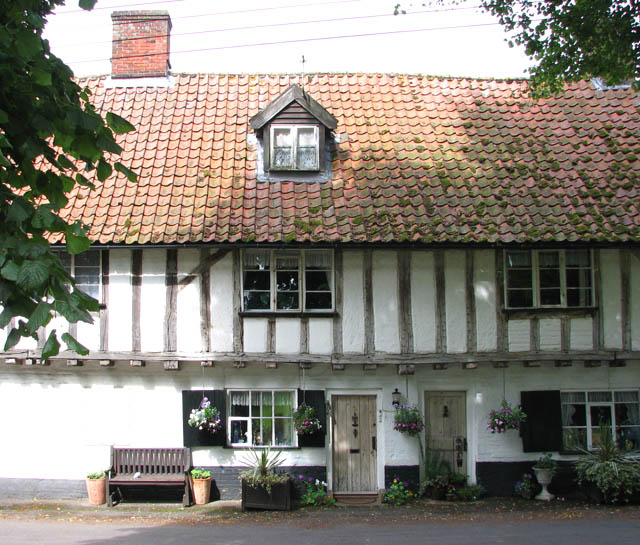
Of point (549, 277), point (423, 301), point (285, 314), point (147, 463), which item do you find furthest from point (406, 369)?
point (147, 463)

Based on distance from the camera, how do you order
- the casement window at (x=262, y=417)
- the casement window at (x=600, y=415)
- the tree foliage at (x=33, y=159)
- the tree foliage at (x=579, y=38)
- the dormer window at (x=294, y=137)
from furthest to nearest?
the dormer window at (x=294, y=137) → the casement window at (x=600, y=415) → the casement window at (x=262, y=417) → the tree foliage at (x=579, y=38) → the tree foliage at (x=33, y=159)

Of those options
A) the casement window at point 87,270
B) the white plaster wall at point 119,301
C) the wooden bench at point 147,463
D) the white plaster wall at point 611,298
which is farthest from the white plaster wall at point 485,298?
the casement window at point 87,270

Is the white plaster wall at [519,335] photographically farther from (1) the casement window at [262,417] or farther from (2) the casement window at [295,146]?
(2) the casement window at [295,146]

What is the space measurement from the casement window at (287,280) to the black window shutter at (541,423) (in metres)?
4.46

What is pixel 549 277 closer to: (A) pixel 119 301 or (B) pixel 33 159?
(A) pixel 119 301

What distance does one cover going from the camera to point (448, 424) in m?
13.7

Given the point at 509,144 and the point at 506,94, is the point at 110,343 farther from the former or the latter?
the point at 506,94

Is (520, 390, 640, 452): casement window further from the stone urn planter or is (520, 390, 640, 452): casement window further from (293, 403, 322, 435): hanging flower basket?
(293, 403, 322, 435): hanging flower basket

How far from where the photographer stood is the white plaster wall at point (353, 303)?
42.1 ft

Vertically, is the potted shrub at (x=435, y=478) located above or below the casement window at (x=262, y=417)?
below

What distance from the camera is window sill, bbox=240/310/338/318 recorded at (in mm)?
12789

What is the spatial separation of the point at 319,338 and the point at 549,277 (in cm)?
474

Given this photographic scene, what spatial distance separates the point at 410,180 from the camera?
45.1 ft

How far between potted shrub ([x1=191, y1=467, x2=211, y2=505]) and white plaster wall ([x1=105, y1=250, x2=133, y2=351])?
2.85 metres
